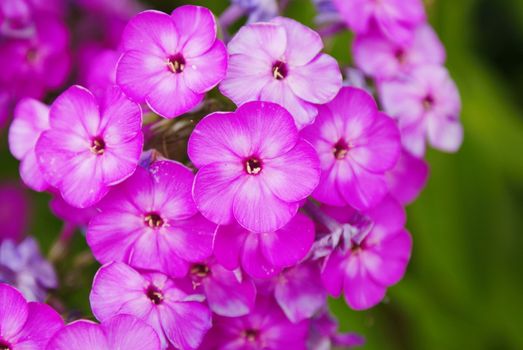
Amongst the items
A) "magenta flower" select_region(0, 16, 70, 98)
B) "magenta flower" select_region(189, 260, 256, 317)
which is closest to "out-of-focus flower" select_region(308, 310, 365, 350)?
"magenta flower" select_region(189, 260, 256, 317)

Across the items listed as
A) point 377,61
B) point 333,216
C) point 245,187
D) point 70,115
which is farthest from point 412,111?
point 70,115

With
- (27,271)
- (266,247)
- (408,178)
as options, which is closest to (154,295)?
(266,247)

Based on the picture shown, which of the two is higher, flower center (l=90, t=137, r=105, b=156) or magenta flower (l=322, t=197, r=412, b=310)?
flower center (l=90, t=137, r=105, b=156)

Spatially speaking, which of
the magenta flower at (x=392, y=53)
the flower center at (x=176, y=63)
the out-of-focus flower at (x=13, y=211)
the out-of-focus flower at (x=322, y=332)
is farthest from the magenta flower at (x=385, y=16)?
the out-of-focus flower at (x=13, y=211)

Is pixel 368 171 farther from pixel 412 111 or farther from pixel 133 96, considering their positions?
pixel 133 96

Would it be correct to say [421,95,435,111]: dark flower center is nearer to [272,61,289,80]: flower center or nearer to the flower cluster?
the flower cluster

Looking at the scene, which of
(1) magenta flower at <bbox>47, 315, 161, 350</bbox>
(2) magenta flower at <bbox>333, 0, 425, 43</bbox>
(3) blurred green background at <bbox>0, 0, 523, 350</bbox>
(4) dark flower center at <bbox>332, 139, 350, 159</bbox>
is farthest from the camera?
(3) blurred green background at <bbox>0, 0, 523, 350</bbox>
